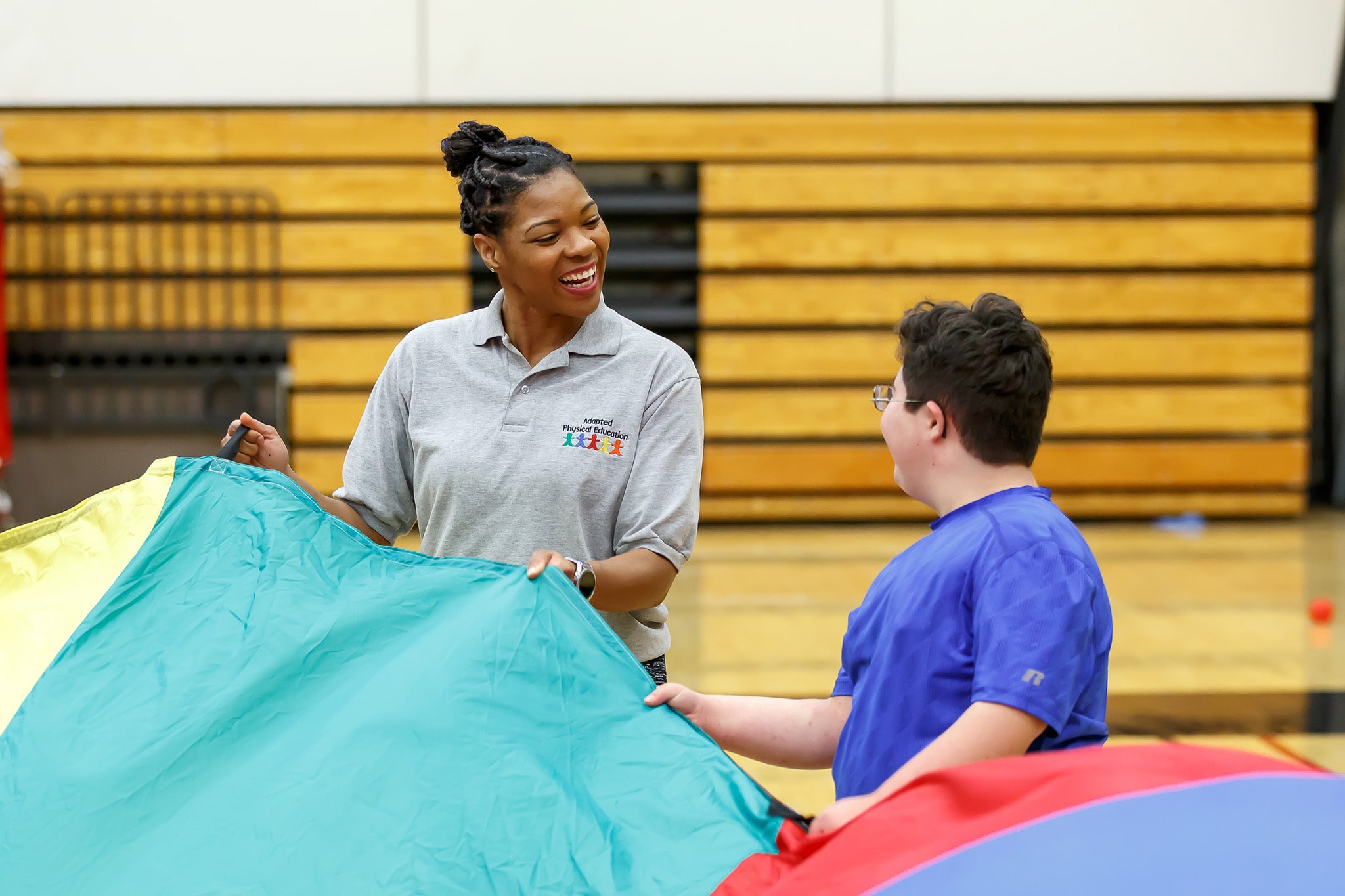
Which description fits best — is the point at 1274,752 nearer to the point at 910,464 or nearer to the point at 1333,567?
the point at 910,464

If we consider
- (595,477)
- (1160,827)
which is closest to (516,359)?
(595,477)

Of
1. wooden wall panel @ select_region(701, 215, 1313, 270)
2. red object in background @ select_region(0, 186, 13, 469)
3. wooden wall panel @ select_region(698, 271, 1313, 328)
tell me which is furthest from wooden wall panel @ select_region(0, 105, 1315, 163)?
wooden wall panel @ select_region(698, 271, 1313, 328)

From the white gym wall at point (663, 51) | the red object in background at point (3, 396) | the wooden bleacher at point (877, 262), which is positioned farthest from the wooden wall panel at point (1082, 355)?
the red object in background at point (3, 396)

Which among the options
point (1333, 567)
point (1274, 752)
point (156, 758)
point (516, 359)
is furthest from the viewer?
point (1333, 567)

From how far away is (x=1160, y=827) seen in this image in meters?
0.82

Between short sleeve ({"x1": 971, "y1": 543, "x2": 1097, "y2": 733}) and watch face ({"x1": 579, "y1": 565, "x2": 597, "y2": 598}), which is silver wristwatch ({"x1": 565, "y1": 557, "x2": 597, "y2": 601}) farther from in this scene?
short sleeve ({"x1": 971, "y1": 543, "x2": 1097, "y2": 733})

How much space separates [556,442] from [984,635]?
0.66 m

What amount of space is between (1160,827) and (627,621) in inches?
31.6

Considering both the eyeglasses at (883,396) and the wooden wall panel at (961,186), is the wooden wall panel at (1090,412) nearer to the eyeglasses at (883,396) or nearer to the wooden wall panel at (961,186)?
the wooden wall panel at (961,186)

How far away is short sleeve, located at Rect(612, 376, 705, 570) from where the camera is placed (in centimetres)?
146

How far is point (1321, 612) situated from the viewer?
14.1 feet

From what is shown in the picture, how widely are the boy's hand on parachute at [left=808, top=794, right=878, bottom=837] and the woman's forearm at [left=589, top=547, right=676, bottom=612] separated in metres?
0.43

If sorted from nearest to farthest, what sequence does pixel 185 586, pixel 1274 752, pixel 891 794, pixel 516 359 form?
pixel 891 794, pixel 185 586, pixel 516 359, pixel 1274 752

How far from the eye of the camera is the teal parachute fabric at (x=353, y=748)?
1.08 m
